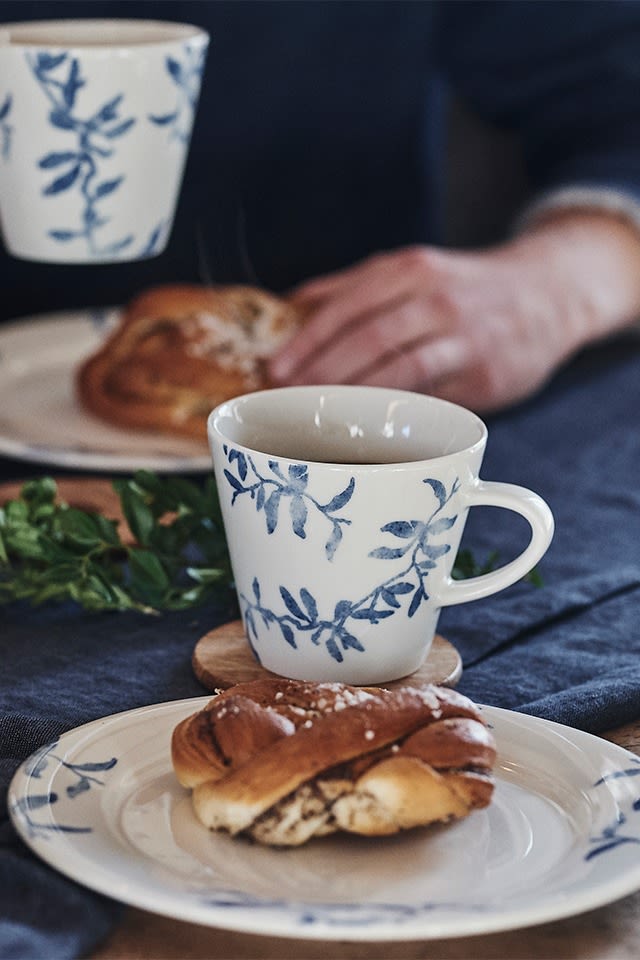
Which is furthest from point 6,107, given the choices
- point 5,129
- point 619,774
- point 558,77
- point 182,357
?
point 558,77

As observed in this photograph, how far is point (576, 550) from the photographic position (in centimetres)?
75

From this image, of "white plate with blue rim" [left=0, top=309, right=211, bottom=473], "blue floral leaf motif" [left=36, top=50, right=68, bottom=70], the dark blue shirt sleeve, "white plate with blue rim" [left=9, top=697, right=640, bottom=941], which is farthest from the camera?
the dark blue shirt sleeve

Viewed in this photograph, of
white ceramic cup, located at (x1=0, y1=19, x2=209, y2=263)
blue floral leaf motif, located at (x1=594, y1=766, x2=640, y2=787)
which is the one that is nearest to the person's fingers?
white ceramic cup, located at (x1=0, y1=19, x2=209, y2=263)

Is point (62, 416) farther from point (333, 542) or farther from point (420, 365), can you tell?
point (333, 542)

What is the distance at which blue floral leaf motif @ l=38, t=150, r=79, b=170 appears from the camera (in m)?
0.63

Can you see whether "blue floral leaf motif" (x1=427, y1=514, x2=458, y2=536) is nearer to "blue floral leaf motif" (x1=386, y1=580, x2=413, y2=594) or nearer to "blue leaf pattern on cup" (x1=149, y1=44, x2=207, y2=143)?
"blue floral leaf motif" (x1=386, y1=580, x2=413, y2=594)

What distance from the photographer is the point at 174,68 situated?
634mm

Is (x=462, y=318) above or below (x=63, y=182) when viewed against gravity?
below

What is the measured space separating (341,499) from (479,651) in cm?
15

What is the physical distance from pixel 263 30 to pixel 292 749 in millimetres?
1075

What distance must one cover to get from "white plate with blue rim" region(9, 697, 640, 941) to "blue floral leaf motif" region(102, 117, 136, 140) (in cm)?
31

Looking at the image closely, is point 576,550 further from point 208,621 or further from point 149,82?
point 149,82

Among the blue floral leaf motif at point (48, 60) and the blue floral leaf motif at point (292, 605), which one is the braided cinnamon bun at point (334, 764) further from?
the blue floral leaf motif at point (48, 60)

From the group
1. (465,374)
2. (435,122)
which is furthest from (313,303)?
(435,122)
